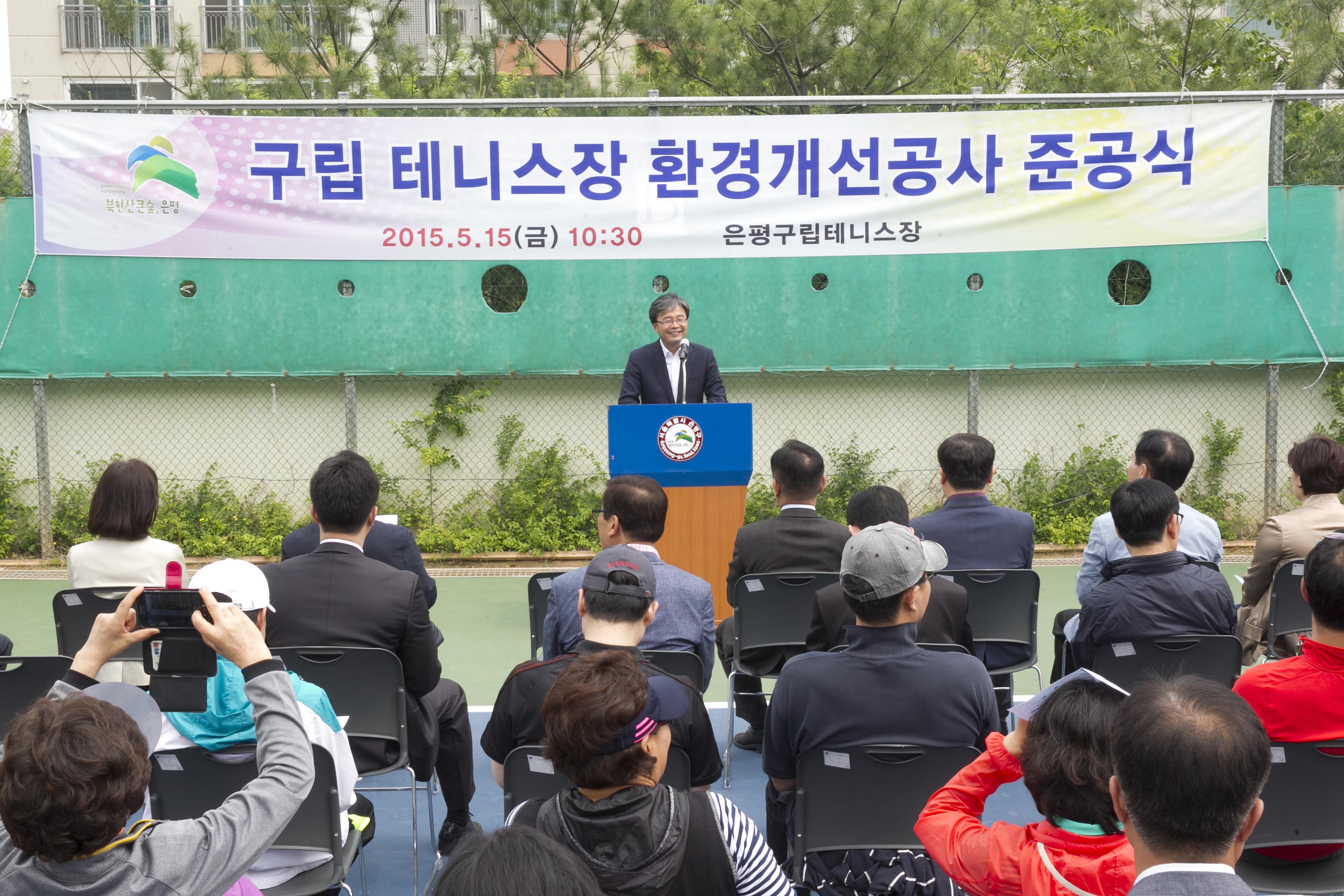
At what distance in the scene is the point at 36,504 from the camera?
7.14 metres

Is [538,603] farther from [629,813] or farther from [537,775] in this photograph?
[629,813]

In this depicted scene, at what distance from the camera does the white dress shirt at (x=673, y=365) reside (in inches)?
225

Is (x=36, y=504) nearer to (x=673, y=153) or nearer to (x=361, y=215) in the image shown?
(x=361, y=215)

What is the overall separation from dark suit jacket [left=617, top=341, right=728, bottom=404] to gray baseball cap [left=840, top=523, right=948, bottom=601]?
10.5ft

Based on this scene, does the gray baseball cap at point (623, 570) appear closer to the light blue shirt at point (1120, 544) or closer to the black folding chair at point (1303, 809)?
the black folding chair at point (1303, 809)

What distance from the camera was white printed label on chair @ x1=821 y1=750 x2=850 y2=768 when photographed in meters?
2.33

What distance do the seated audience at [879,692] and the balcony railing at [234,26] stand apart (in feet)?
29.2

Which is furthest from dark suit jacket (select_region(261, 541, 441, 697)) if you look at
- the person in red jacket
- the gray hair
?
the gray hair

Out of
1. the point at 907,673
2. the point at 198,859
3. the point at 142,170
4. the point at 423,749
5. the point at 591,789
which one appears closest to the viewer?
the point at 198,859

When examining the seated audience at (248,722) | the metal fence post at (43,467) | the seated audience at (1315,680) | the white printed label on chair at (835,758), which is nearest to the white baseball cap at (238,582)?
the seated audience at (248,722)

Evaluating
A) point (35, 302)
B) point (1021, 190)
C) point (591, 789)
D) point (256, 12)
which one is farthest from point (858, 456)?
point (256, 12)

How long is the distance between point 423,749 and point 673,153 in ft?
15.0

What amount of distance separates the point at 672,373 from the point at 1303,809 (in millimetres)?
3739

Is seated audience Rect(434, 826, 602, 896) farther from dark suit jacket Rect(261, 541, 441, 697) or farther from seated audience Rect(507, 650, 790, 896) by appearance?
dark suit jacket Rect(261, 541, 441, 697)
